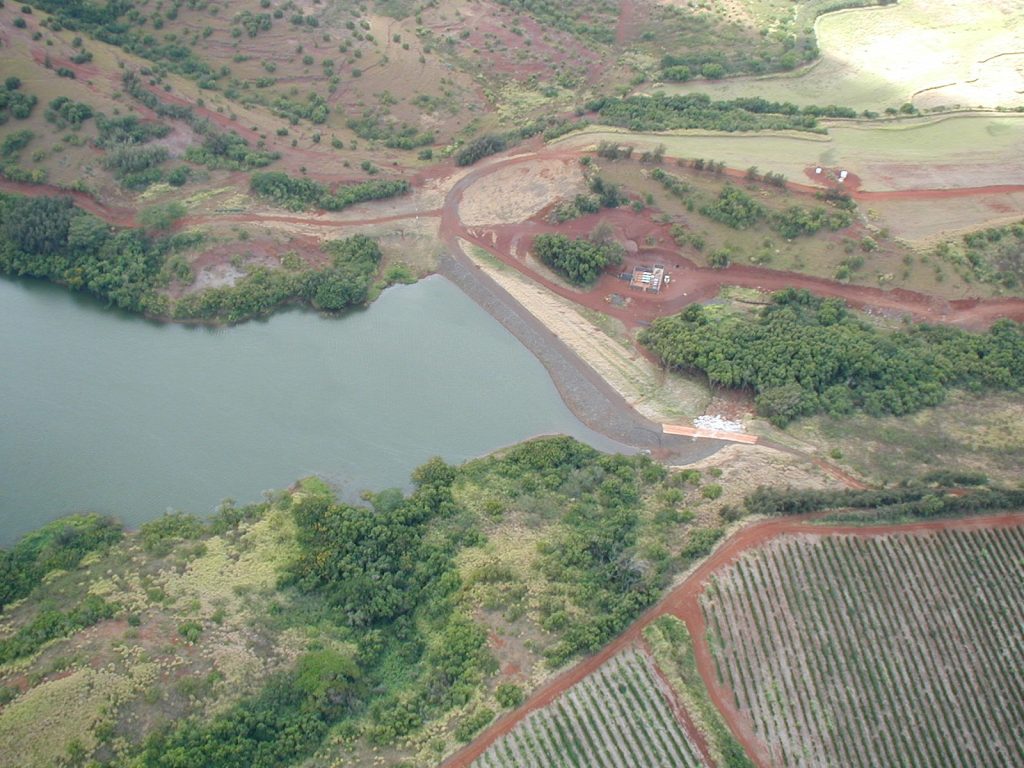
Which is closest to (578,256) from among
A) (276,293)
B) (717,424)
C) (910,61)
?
(717,424)

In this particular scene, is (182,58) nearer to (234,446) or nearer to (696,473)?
(234,446)

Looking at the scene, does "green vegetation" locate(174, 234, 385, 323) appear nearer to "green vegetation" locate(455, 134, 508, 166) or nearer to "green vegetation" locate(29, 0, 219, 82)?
"green vegetation" locate(455, 134, 508, 166)

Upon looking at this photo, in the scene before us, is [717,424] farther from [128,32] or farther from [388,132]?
[128,32]

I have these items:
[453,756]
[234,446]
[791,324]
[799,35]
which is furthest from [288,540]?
[799,35]

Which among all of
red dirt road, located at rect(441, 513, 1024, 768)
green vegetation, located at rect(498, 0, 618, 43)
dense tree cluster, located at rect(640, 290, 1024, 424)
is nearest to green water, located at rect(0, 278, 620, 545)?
dense tree cluster, located at rect(640, 290, 1024, 424)

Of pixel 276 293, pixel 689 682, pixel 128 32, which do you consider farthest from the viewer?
pixel 128 32

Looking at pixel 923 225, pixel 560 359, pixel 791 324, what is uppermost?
pixel 923 225

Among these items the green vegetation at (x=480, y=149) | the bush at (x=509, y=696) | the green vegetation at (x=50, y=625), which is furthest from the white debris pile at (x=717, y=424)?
the green vegetation at (x=50, y=625)
